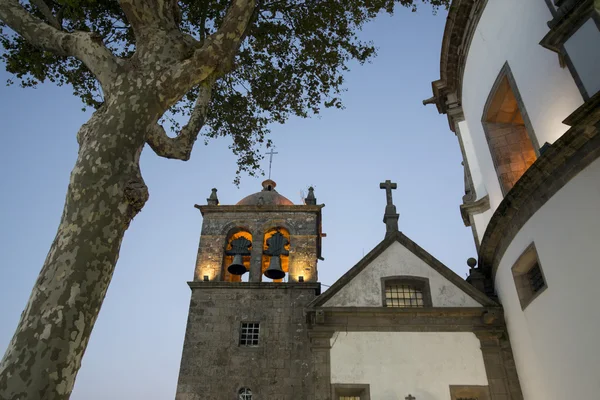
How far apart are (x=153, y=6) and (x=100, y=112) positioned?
6.93ft

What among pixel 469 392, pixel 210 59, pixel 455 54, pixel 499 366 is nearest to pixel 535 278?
pixel 499 366

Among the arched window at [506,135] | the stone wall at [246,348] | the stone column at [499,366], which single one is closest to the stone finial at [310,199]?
the stone wall at [246,348]

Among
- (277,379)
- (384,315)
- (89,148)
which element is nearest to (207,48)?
(89,148)

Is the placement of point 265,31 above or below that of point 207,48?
above

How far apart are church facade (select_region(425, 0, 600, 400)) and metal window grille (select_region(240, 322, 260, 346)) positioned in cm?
676

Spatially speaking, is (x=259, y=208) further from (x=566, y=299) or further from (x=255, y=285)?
(x=566, y=299)

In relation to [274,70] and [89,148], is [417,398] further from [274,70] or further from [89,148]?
[89,148]

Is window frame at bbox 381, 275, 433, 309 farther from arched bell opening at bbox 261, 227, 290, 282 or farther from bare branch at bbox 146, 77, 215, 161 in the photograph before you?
bare branch at bbox 146, 77, 215, 161

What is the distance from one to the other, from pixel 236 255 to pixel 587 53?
11586mm

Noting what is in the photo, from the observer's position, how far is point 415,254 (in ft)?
45.6

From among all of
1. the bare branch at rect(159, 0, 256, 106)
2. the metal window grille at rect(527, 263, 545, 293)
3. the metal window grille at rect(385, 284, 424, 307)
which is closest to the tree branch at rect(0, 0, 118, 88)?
the bare branch at rect(159, 0, 256, 106)

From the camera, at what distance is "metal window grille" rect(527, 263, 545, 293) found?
397 inches

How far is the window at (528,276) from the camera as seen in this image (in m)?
10.1

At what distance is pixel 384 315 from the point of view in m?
12.6
